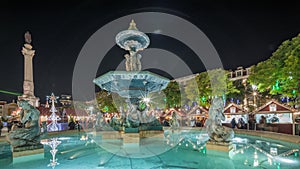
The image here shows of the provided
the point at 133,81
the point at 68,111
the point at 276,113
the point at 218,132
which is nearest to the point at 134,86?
the point at 133,81

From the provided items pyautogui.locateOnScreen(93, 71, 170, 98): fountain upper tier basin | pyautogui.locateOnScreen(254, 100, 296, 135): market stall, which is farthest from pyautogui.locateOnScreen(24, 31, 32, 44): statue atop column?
pyautogui.locateOnScreen(254, 100, 296, 135): market stall

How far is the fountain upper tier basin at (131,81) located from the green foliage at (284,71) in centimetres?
1091

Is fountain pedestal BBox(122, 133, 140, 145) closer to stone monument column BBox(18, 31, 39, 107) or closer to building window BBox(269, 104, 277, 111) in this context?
building window BBox(269, 104, 277, 111)

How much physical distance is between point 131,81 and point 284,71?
13.4m

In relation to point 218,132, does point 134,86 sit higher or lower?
higher

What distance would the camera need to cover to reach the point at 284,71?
16016 mm

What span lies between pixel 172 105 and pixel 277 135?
2727 centimetres

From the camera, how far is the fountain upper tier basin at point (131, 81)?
9.45 m

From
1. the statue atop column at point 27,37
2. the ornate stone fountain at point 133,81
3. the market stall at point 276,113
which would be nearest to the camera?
the ornate stone fountain at point 133,81

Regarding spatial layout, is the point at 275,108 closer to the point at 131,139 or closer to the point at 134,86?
the point at 134,86

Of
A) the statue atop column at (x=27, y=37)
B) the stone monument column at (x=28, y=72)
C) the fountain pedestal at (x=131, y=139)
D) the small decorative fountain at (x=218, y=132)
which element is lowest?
the fountain pedestal at (x=131, y=139)

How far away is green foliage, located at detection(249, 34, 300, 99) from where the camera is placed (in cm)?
1487

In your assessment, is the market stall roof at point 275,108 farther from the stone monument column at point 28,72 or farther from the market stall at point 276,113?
the stone monument column at point 28,72

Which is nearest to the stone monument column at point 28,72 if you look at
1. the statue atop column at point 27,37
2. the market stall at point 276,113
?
the statue atop column at point 27,37
